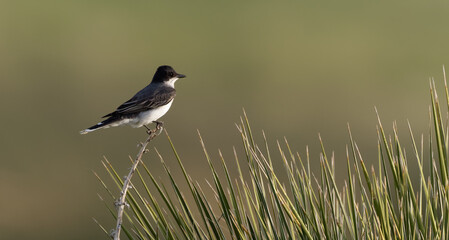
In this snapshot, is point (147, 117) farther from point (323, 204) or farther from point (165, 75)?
point (323, 204)

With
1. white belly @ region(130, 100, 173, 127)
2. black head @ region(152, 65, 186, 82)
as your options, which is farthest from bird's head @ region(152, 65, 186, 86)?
white belly @ region(130, 100, 173, 127)

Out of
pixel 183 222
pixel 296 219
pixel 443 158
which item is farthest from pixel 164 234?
pixel 443 158

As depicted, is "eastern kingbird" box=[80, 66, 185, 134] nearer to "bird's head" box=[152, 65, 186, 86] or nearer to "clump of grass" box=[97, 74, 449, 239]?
"bird's head" box=[152, 65, 186, 86]

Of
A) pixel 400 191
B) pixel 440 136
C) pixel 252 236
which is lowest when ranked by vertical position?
pixel 252 236

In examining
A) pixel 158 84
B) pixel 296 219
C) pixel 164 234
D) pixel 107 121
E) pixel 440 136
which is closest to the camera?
pixel 296 219

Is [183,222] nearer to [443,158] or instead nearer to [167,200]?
[167,200]

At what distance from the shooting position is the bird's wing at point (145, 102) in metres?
4.79

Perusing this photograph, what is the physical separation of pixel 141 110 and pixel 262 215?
212cm

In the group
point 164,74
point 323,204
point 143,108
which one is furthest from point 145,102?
point 323,204

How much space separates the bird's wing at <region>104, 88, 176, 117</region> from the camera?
4.79m

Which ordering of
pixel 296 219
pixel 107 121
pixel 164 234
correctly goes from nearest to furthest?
pixel 296 219
pixel 164 234
pixel 107 121

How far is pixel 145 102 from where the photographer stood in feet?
16.1

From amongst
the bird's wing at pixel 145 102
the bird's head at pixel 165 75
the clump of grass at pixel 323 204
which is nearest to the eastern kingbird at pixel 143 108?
the bird's wing at pixel 145 102

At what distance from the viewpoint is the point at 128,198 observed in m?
3.04
